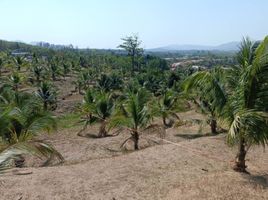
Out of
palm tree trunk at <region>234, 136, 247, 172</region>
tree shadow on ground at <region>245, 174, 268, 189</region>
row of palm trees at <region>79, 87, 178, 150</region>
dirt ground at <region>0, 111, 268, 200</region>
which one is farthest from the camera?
row of palm trees at <region>79, 87, 178, 150</region>

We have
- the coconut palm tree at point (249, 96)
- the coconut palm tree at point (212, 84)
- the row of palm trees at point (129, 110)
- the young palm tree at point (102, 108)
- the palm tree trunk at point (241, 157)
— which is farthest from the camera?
the young palm tree at point (102, 108)

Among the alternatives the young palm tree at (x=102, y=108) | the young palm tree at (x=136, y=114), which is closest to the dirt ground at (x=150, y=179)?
the young palm tree at (x=136, y=114)

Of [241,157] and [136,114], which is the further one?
[136,114]

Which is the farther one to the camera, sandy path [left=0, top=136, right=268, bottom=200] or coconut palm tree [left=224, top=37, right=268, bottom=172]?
coconut palm tree [left=224, top=37, right=268, bottom=172]

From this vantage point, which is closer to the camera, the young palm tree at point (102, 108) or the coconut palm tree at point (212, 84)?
the coconut palm tree at point (212, 84)

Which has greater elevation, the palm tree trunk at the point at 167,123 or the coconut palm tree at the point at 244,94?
the coconut palm tree at the point at 244,94

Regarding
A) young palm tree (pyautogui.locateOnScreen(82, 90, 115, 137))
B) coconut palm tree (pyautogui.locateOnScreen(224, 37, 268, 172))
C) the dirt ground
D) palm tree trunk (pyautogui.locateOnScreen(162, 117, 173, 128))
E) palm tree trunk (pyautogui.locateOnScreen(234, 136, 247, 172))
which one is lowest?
palm tree trunk (pyautogui.locateOnScreen(162, 117, 173, 128))

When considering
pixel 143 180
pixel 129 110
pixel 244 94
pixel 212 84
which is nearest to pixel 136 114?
pixel 129 110

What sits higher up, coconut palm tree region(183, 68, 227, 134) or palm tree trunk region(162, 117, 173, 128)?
coconut palm tree region(183, 68, 227, 134)

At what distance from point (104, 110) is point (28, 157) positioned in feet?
21.3

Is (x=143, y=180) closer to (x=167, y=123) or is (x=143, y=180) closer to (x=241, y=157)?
(x=241, y=157)

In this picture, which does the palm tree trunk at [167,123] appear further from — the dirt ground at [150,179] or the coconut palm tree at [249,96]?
the coconut palm tree at [249,96]

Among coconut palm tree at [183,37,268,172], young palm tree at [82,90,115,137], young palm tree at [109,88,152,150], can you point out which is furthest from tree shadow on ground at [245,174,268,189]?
young palm tree at [82,90,115,137]

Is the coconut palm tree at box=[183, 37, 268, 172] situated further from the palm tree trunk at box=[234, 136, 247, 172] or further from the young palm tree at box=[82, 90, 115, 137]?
the young palm tree at box=[82, 90, 115, 137]
